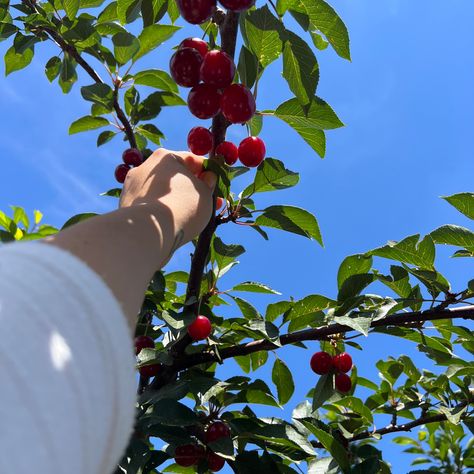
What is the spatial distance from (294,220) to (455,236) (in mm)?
571

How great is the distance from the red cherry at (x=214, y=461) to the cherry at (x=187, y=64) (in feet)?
4.50

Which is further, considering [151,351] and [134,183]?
[151,351]

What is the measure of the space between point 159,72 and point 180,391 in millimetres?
1533

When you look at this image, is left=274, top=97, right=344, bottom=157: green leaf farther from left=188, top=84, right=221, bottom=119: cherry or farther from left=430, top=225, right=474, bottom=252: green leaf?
left=430, top=225, right=474, bottom=252: green leaf

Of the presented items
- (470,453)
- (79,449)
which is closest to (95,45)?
(79,449)

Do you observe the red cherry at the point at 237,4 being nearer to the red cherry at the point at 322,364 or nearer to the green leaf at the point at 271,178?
the green leaf at the point at 271,178

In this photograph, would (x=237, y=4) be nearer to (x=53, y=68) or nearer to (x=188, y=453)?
(x=188, y=453)

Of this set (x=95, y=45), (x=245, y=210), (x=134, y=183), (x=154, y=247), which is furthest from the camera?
(x=95, y=45)

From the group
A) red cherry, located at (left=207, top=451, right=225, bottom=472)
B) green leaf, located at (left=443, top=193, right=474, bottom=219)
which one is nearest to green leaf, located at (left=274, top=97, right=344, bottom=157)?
green leaf, located at (left=443, top=193, right=474, bottom=219)

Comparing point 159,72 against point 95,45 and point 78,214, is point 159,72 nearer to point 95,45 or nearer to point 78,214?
point 95,45

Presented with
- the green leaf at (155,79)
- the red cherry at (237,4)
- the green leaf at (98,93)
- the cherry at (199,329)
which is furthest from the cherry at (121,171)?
the red cherry at (237,4)

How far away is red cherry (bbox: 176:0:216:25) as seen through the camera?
1770mm

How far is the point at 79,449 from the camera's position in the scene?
1.70 ft

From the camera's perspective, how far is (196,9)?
178 centimetres
